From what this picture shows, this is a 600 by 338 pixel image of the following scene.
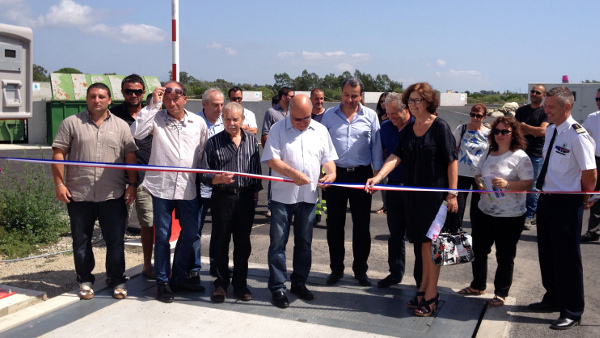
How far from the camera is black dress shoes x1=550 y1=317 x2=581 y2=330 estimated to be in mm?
4512

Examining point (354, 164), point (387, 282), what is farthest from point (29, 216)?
point (387, 282)

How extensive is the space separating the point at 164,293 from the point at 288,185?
151 centimetres

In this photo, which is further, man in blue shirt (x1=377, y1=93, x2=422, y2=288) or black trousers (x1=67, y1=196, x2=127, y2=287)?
man in blue shirt (x1=377, y1=93, x2=422, y2=288)

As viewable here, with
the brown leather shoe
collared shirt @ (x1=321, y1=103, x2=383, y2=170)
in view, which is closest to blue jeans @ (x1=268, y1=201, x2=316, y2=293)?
the brown leather shoe

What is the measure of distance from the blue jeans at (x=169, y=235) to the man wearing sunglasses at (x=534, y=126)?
5.14 meters

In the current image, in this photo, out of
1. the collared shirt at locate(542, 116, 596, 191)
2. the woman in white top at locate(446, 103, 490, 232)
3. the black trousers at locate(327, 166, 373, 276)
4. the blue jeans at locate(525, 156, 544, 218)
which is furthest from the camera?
the blue jeans at locate(525, 156, 544, 218)

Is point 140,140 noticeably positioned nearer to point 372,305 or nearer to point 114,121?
point 114,121

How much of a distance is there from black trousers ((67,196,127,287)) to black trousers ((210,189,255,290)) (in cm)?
89

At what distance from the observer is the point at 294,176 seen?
16.0 ft

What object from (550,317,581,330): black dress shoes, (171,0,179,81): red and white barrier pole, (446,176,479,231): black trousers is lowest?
(550,317,581,330): black dress shoes

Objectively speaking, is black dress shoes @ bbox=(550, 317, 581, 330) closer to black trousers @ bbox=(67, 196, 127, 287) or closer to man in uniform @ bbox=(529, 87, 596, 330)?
man in uniform @ bbox=(529, 87, 596, 330)

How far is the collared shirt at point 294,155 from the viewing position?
5000 millimetres

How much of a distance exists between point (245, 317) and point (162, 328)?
687 mm

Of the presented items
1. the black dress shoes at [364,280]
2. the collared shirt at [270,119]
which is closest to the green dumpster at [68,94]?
the collared shirt at [270,119]
